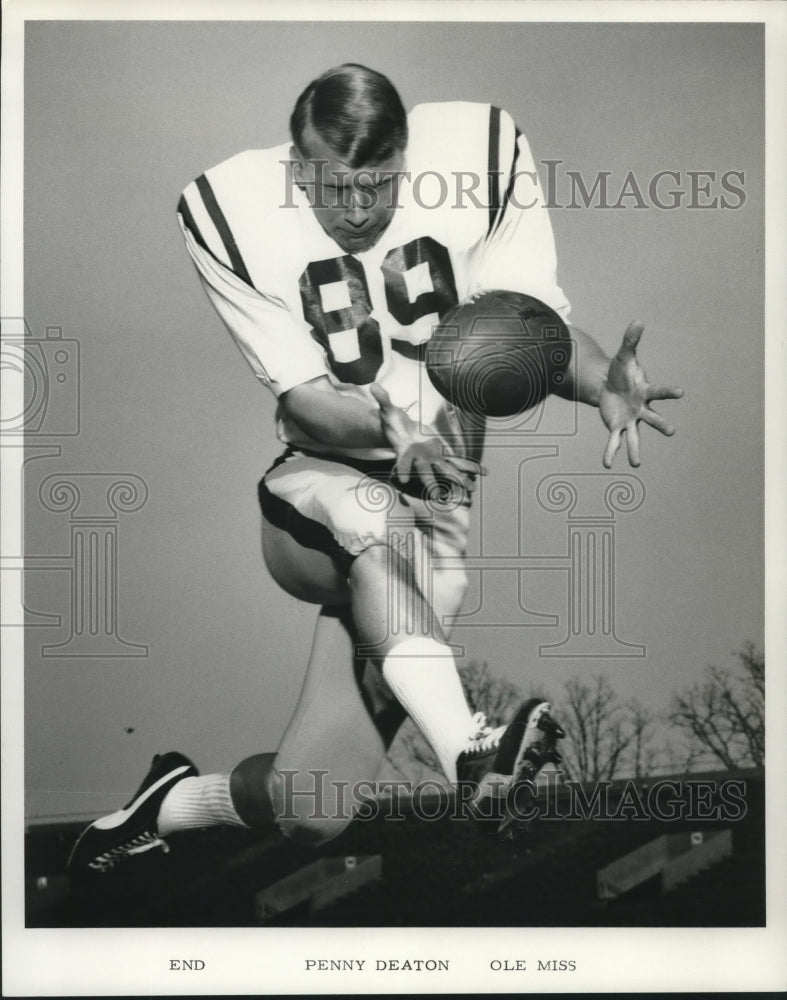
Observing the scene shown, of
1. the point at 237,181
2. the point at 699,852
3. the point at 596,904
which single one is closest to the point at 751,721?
the point at 699,852

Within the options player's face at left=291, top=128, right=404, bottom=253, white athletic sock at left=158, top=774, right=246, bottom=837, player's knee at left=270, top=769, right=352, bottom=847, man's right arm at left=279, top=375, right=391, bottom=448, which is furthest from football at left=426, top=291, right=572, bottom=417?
white athletic sock at left=158, top=774, right=246, bottom=837

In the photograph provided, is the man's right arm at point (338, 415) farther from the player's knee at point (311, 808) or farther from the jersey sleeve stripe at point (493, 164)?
the player's knee at point (311, 808)

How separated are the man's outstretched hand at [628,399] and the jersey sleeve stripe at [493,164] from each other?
40cm

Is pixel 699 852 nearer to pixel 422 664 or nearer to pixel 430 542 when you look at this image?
pixel 422 664

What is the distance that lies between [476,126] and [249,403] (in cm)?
79

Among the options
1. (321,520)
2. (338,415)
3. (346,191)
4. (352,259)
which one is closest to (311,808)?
(321,520)

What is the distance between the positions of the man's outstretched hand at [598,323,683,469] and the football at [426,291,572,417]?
0.36 feet

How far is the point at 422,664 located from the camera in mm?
2148

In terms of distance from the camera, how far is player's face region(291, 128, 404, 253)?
217cm

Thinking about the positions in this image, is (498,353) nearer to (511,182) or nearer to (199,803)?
(511,182)

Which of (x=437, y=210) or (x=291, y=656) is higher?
(x=437, y=210)

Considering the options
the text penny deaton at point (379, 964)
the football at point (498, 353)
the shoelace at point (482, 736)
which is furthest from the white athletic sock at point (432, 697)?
the football at point (498, 353)

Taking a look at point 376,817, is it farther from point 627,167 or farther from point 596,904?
point 627,167

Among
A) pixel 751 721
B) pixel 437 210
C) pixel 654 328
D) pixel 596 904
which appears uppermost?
pixel 437 210
